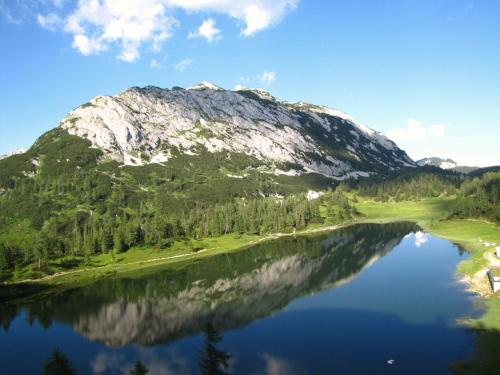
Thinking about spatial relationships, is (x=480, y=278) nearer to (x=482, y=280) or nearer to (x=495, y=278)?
(x=482, y=280)

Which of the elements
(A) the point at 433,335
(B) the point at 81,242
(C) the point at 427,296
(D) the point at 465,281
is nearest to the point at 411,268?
(D) the point at 465,281

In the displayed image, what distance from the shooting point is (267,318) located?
274ft

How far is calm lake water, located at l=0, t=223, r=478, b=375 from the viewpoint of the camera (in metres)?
61.0

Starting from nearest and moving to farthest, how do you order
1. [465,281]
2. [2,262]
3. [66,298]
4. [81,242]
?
[465,281]
[66,298]
[2,262]
[81,242]

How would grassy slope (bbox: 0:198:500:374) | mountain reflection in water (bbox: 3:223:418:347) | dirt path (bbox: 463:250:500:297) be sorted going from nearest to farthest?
1. grassy slope (bbox: 0:198:500:374)
2. dirt path (bbox: 463:250:500:297)
3. mountain reflection in water (bbox: 3:223:418:347)

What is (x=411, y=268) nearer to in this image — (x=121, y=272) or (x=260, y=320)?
(x=260, y=320)

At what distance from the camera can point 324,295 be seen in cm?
9606

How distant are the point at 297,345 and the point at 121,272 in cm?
8685

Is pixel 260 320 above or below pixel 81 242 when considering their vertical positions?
below

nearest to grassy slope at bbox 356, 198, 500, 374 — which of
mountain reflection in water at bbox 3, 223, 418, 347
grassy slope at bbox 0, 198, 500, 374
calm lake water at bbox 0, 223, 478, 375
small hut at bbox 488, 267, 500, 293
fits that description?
grassy slope at bbox 0, 198, 500, 374

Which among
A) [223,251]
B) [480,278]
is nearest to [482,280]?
[480,278]

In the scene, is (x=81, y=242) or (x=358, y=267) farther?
(x=81, y=242)

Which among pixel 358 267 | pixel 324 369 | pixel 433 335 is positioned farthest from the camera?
pixel 358 267

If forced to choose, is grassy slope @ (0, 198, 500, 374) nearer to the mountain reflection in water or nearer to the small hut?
the small hut
